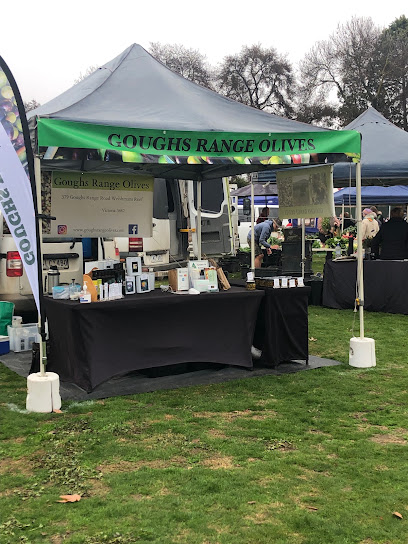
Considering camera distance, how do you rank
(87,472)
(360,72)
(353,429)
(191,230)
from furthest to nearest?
(360,72), (191,230), (353,429), (87,472)

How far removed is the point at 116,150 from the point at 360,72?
1421 inches

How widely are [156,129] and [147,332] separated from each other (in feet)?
6.14

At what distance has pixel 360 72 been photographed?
126 ft

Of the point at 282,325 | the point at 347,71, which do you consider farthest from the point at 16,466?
the point at 347,71

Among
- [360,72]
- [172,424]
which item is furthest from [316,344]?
[360,72]

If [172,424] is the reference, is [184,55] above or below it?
above

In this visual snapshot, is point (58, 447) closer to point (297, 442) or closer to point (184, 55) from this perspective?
point (297, 442)

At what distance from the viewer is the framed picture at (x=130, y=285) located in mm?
6156

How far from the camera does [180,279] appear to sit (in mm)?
6332

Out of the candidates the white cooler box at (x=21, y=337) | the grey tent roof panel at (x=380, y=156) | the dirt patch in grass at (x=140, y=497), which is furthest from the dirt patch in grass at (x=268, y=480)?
the grey tent roof panel at (x=380, y=156)

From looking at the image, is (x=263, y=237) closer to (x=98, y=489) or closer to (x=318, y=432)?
(x=318, y=432)

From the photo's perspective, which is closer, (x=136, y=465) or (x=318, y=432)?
(x=136, y=465)

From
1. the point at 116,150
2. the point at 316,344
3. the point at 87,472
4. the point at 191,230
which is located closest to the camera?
the point at 87,472

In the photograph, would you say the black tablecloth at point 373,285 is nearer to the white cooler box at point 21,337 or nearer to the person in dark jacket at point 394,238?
the person in dark jacket at point 394,238
